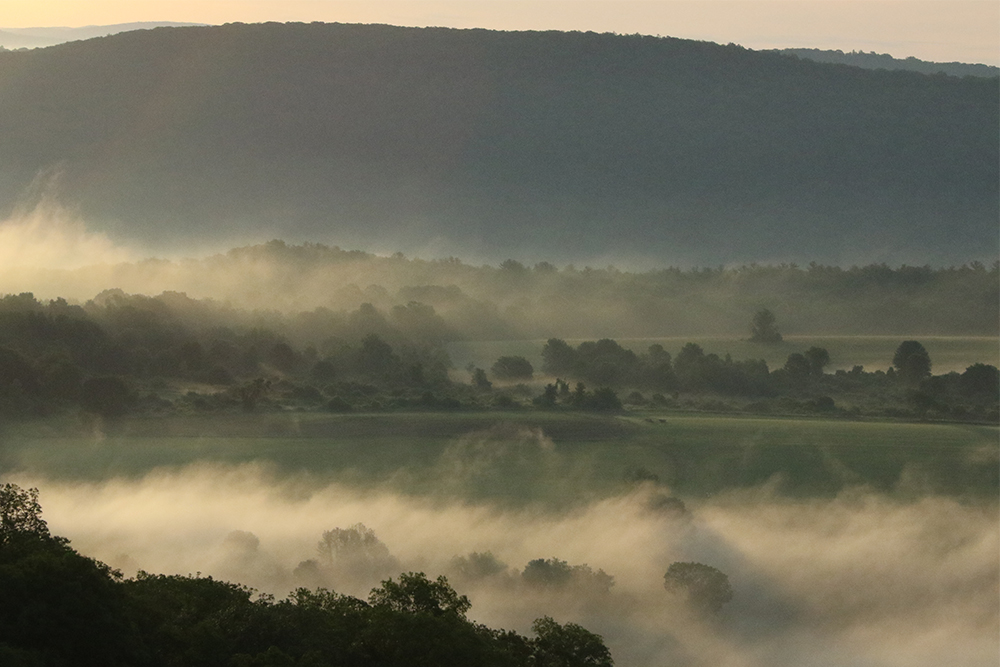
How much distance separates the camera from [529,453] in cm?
8706

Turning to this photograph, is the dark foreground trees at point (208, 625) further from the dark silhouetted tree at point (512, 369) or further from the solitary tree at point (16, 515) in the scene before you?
the dark silhouetted tree at point (512, 369)

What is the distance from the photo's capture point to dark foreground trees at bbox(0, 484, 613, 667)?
88.2ft

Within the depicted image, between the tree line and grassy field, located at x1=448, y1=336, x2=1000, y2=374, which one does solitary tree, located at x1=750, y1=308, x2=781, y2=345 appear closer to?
grassy field, located at x1=448, y1=336, x2=1000, y2=374

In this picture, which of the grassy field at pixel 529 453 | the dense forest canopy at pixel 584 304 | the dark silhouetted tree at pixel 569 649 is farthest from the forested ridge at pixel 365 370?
the dark silhouetted tree at pixel 569 649

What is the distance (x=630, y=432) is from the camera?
3701 inches

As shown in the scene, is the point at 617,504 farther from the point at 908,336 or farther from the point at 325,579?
the point at 908,336

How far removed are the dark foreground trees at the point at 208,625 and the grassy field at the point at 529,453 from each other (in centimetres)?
4365

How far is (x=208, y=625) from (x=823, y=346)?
Answer: 126465 millimetres

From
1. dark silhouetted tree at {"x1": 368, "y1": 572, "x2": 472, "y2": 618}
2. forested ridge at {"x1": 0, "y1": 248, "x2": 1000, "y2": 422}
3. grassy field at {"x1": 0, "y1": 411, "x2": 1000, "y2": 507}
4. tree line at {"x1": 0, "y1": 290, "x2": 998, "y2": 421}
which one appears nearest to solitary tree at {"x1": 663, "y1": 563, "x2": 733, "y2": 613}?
grassy field at {"x1": 0, "y1": 411, "x2": 1000, "y2": 507}

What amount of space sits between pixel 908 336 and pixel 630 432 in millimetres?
74181

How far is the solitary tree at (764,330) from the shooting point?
6038 inches

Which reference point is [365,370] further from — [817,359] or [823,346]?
[823,346]

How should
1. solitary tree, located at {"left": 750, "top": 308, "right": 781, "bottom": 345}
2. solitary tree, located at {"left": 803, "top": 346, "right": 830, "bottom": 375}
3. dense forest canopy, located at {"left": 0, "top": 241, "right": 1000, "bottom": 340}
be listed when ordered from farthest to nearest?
1. dense forest canopy, located at {"left": 0, "top": 241, "right": 1000, "bottom": 340}
2. solitary tree, located at {"left": 750, "top": 308, "right": 781, "bottom": 345}
3. solitary tree, located at {"left": 803, "top": 346, "right": 830, "bottom": 375}

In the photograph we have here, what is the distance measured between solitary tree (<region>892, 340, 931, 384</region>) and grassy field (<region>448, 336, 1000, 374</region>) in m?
1.89
